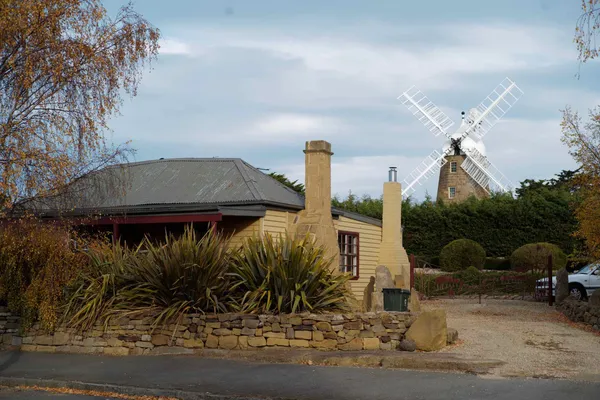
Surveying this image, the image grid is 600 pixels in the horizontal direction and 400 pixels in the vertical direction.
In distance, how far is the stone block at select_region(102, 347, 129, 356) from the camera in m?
14.0

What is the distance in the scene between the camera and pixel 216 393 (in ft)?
32.6

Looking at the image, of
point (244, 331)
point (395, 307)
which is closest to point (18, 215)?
point (244, 331)

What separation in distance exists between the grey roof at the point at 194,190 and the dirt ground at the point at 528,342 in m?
5.65

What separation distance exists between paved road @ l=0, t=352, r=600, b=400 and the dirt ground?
98cm

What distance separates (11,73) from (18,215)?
105 inches

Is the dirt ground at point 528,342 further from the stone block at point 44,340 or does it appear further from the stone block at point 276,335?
the stone block at point 44,340

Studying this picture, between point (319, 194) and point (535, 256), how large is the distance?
19638mm

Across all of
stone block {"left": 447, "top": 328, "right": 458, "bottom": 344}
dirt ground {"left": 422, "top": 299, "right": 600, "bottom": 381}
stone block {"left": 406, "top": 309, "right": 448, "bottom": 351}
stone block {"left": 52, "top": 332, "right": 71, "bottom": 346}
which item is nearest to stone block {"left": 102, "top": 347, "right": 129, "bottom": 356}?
stone block {"left": 52, "top": 332, "right": 71, "bottom": 346}

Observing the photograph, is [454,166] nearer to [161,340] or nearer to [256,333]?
[256,333]

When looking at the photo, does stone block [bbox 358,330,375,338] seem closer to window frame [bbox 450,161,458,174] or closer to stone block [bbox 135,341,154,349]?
stone block [bbox 135,341,154,349]

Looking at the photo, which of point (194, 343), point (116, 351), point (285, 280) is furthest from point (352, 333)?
point (116, 351)

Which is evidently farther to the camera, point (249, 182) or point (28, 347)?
point (249, 182)

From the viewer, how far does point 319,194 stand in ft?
62.5

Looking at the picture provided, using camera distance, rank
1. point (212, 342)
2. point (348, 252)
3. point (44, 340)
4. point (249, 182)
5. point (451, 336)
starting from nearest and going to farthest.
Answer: point (212, 342) < point (451, 336) < point (44, 340) < point (249, 182) < point (348, 252)
